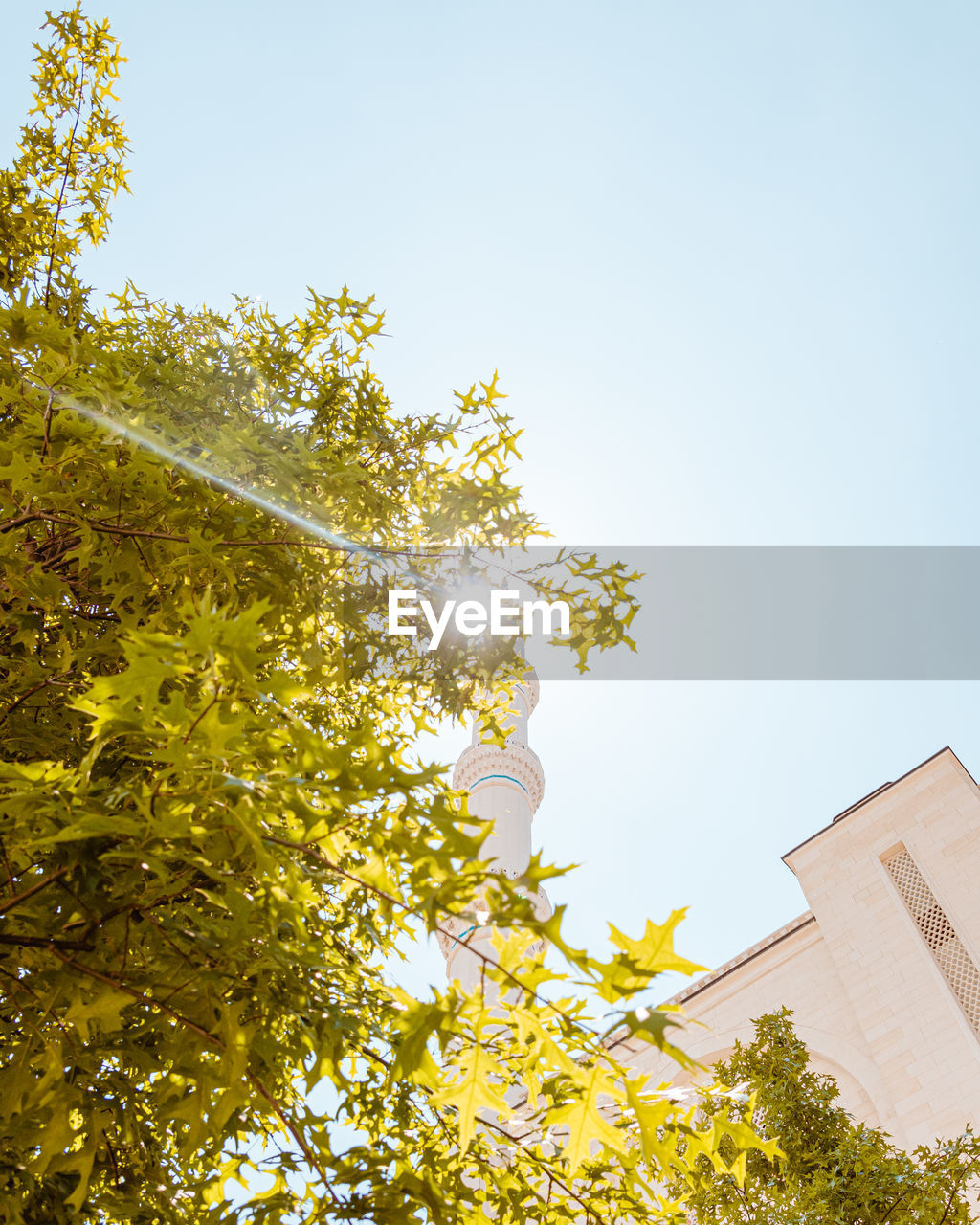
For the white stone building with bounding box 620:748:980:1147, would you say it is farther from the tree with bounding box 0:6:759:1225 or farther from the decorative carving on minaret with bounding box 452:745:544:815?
the decorative carving on minaret with bounding box 452:745:544:815

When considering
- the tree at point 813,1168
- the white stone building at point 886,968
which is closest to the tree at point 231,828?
the tree at point 813,1168

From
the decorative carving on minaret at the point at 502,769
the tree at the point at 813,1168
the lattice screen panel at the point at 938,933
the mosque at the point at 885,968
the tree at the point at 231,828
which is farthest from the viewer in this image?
the decorative carving on minaret at the point at 502,769

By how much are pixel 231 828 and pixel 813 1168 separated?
19.5 ft

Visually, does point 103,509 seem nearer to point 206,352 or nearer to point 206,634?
point 206,634

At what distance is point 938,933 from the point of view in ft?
38.4

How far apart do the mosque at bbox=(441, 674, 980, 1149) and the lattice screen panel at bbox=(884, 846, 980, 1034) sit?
2cm

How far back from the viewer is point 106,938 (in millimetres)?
2188

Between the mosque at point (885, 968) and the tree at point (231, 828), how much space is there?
7.65m

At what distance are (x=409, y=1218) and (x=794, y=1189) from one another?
4.89 meters

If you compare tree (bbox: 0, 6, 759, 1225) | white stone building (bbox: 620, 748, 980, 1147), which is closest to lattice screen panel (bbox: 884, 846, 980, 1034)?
white stone building (bbox: 620, 748, 980, 1147)

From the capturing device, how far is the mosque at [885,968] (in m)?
10.4

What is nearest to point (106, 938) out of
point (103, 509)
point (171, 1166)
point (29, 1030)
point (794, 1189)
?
point (29, 1030)

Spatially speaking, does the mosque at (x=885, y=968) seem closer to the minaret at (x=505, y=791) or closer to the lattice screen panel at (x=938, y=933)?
the lattice screen panel at (x=938, y=933)

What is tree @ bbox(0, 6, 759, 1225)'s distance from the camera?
180 cm
